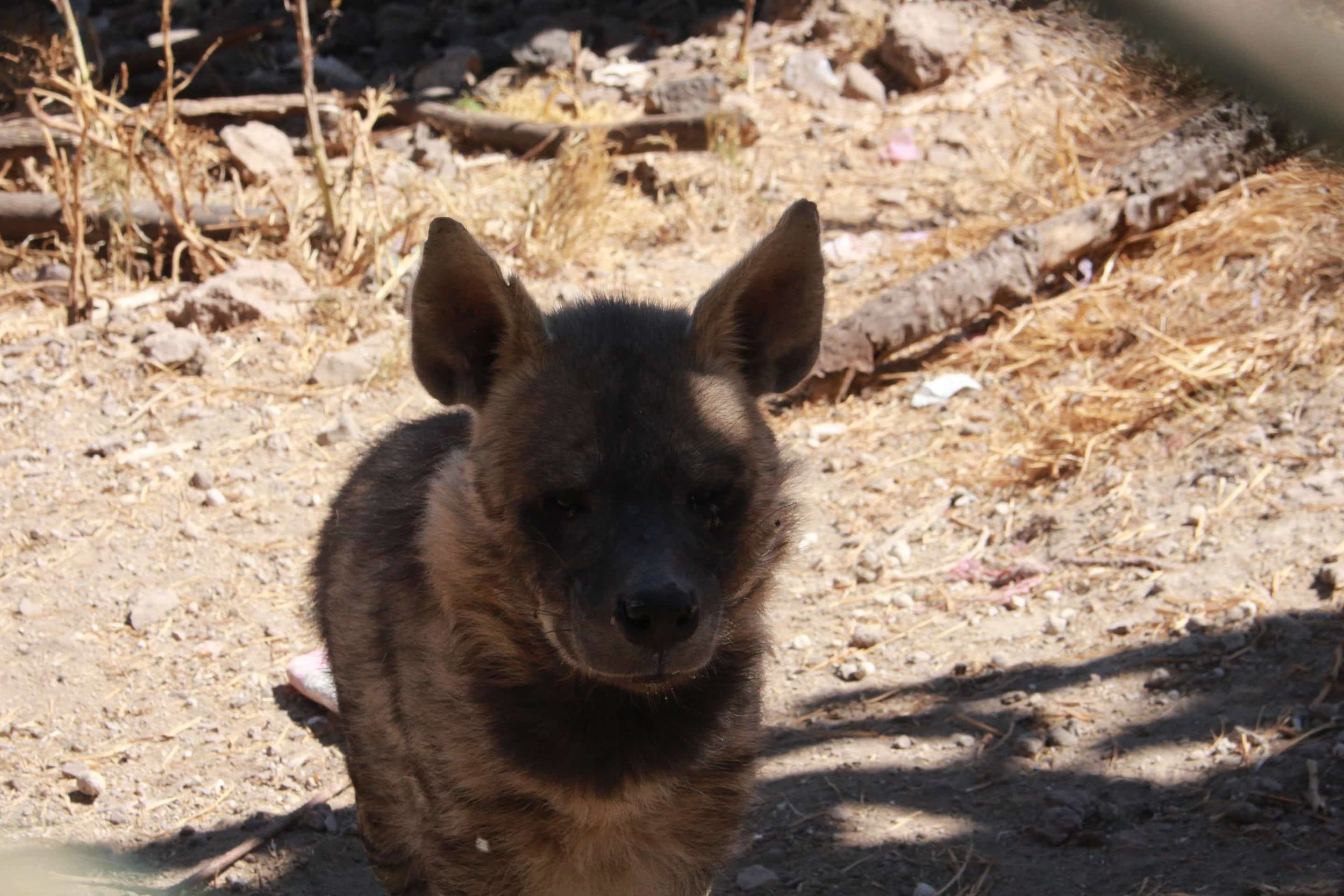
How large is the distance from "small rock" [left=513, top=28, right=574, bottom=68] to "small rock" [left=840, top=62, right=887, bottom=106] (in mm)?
2440

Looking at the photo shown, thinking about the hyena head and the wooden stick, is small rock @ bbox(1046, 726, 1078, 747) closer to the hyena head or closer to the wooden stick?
the hyena head

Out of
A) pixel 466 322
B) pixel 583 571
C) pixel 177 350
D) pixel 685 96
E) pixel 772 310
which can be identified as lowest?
pixel 177 350

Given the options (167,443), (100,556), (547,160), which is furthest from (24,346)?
(547,160)

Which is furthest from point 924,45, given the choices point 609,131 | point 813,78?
point 609,131

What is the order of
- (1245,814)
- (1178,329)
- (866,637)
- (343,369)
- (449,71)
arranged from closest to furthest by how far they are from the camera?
1. (1245,814)
2. (866,637)
3. (1178,329)
4. (343,369)
5. (449,71)

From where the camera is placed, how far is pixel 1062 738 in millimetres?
4277

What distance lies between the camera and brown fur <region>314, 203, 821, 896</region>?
110 inches

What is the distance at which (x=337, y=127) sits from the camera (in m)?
9.44

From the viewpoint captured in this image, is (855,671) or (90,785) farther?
(855,671)

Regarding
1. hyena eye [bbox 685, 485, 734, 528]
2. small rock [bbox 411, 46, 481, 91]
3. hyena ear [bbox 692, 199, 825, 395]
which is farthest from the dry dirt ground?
small rock [bbox 411, 46, 481, 91]

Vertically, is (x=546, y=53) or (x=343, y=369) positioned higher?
(x=546, y=53)

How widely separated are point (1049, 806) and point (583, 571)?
81.4 inches

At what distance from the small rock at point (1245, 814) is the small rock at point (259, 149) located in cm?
736

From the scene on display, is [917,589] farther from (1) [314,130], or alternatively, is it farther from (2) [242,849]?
(1) [314,130]
